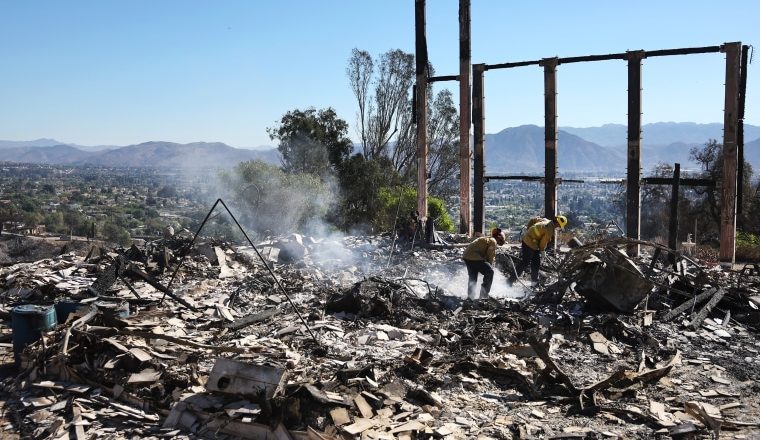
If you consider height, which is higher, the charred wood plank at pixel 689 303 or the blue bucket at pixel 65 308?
the blue bucket at pixel 65 308

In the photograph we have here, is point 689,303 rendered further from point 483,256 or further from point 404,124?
point 404,124

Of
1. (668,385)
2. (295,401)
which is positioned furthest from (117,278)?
(668,385)

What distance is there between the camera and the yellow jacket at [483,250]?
1008 centimetres

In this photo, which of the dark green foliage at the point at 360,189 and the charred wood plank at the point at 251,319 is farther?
the dark green foliage at the point at 360,189

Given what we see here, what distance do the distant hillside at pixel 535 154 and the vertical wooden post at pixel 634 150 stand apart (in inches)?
4560

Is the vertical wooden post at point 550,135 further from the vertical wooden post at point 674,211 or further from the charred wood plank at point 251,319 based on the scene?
the charred wood plank at point 251,319

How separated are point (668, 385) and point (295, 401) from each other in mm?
4150

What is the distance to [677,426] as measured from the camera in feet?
17.9

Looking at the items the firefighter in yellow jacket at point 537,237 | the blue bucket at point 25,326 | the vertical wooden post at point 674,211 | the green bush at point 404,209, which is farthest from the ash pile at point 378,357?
the green bush at point 404,209

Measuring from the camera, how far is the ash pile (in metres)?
5.63

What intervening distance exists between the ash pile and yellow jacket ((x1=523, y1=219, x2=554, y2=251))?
0.86 m

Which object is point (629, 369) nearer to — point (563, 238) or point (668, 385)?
point (668, 385)

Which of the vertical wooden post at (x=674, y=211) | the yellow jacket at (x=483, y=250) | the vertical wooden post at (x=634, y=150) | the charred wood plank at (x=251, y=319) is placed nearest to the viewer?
the charred wood plank at (x=251, y=319)

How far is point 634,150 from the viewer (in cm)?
1513
